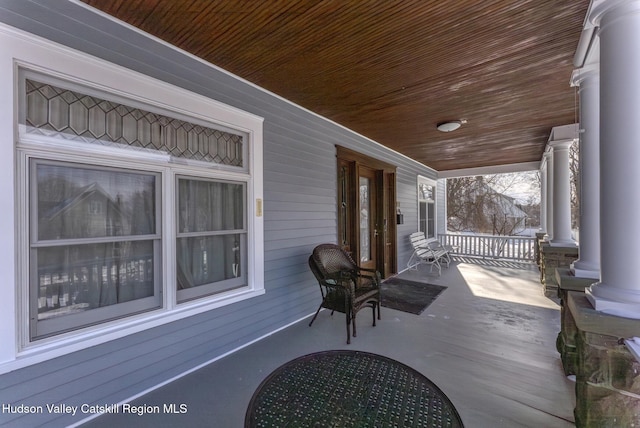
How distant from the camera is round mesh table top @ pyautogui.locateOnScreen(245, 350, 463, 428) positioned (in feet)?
3.77

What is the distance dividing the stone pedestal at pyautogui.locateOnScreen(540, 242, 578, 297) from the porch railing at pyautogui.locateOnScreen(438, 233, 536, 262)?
10.5 ft

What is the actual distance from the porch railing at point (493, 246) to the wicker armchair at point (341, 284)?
595 cm

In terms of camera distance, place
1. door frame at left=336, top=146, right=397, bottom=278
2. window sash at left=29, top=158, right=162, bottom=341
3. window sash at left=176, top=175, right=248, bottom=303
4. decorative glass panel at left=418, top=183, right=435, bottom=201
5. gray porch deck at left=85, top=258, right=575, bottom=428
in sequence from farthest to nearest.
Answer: decorative glass panel at left=418, top=183, right=435, bottom=201, door frame at left=336, top=146, right=397, bottom=278, window sash at left=176, top=175, right=248, bottom=303, gray porch deck at left=85, top=258, right=575, bottom=428, window sash at left=29, top=158, right=162, bottom=341

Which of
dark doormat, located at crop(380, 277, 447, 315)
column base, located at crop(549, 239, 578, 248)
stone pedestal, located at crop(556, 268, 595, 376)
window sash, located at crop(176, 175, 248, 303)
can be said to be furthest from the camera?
column base, located at crop(549, 239, 578, 248)

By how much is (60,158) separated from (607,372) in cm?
343

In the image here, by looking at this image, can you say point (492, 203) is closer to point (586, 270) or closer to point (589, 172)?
point (589, 172)

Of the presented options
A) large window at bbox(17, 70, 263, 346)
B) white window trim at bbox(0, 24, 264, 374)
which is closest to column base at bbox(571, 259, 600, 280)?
large window at bbox(17, 70, 263, 346)

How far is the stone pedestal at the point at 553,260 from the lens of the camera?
4.15 m

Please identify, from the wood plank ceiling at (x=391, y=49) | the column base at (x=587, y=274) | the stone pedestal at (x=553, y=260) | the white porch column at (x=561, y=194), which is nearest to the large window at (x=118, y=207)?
the wood plank ceiling at (x=391, y=49)

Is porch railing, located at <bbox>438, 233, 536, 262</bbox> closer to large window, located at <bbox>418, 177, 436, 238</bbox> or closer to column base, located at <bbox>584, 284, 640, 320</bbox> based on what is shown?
large window, located at <bbox>418, 177, 436, 238</bbox>

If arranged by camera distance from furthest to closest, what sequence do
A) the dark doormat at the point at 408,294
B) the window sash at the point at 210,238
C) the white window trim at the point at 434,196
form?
the white window trim at the point at 434,196 < the dark doormat at the point at 408,294 < the window sash at the point at 210,238

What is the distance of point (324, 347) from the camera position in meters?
2.76

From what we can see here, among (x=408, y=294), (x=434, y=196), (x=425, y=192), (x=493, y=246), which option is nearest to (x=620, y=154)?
(x=408, y=294)

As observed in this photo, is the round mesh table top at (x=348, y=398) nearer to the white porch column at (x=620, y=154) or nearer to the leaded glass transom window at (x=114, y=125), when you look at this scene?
the white porch column at (x=620, y=154)
